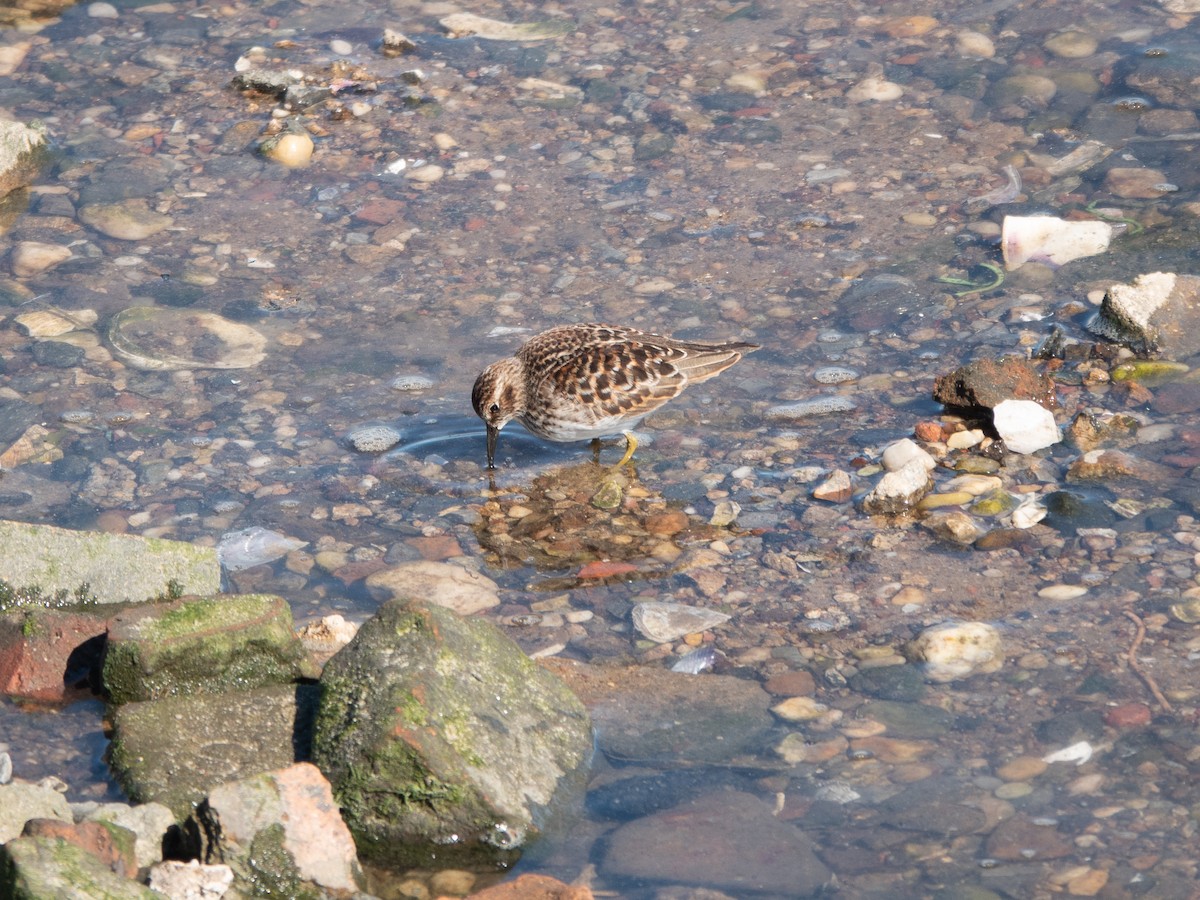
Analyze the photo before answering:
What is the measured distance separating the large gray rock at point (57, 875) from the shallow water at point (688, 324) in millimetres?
1039

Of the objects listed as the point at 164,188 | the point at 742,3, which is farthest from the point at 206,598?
the point at 742,3

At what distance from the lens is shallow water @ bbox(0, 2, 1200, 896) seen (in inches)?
190

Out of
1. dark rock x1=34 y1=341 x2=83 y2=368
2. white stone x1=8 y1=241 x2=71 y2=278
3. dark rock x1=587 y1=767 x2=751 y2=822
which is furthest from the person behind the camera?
white stone x1=8 y1=241 x2=71 y2=278

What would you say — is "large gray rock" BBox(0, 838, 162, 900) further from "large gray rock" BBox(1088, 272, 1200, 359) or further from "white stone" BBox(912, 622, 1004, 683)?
"large gray rock" BBox(1088, 272, 1200, 359)

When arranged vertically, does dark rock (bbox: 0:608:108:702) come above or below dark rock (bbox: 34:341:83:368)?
above

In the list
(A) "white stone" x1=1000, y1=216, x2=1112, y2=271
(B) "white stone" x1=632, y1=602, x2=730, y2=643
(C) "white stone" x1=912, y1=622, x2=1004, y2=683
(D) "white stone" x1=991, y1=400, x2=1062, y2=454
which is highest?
(A) "white stone" x1=1000, y1=216, x2=1112, y2=271

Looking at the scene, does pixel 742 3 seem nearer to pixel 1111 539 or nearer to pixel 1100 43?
pixel 1100 43

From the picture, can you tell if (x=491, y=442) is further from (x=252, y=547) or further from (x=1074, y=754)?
(x=1074, y=754)

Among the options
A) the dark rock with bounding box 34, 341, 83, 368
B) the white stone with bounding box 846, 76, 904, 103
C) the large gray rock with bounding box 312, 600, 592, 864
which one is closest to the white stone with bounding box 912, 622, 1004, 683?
the large gray rock with bounding box 312, 600, 592, 864

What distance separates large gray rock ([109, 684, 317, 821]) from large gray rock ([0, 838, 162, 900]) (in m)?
0.67

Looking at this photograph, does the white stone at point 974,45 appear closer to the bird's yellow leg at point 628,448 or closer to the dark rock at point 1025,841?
the bird's yellow leg at point 628,448

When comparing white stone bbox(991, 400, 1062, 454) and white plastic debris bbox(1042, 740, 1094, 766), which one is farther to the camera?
white stone bbox(991, 400, 1062, 454)

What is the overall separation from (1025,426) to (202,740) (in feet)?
13.6

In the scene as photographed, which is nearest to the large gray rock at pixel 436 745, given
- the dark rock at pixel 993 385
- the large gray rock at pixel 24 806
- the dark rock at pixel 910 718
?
the large gray rock at pixel 24 806
